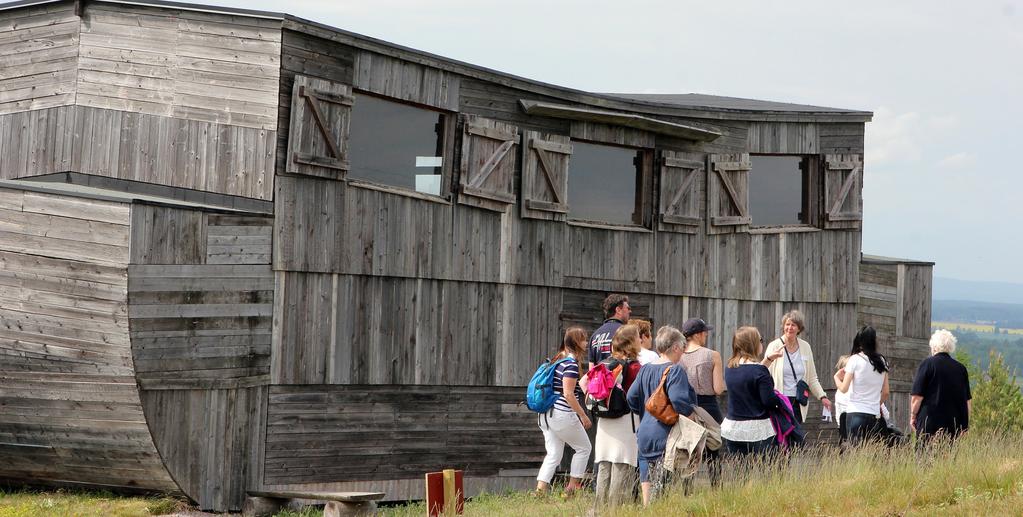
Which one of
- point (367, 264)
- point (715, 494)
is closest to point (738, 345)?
point (715, 494)

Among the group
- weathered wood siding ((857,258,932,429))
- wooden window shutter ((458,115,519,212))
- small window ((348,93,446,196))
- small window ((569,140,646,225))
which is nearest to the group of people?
wooden window shutter ((458,115,519,212))

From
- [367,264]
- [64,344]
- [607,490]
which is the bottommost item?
[607,490]

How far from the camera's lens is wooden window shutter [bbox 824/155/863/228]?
18.1m

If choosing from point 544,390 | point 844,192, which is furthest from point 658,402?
point 844,192

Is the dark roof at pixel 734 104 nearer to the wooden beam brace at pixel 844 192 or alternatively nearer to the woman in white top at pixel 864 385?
the wooden beam brace at pixel 844 192

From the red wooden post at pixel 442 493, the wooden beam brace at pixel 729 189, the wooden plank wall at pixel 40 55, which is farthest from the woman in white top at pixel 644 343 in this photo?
the wooden plank wall at pixel 40 55

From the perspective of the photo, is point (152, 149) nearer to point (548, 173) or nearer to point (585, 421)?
point (548, 173)

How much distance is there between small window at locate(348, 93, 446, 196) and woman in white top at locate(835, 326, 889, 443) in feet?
17.9

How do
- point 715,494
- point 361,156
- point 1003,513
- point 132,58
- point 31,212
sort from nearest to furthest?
point 1003,513
point 715,494
point 31,212
point 132,58
point 361,156

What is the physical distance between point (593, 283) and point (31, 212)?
7477 mm

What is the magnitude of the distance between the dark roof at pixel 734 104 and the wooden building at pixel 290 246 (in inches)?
71.8

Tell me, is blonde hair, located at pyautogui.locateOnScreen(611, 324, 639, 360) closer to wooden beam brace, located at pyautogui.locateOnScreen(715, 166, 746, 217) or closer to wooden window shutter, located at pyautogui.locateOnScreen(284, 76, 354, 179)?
wooden window shutter, located at pyautogui.locateOnScreen(284, 76, 354, 179)

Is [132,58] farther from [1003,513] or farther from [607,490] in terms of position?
[1003,513]

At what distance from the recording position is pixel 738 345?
9.78 metres
